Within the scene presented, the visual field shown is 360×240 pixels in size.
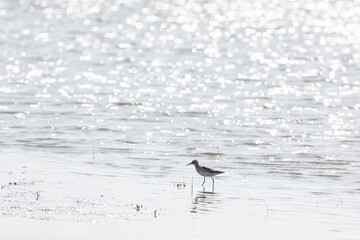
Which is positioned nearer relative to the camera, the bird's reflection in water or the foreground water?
the foreground water

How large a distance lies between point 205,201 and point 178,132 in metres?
10.0

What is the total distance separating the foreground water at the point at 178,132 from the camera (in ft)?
53.8

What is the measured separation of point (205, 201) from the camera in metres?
18.1

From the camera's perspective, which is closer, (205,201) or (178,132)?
(205,201)

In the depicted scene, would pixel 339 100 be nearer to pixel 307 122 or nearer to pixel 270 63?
pixel 307 122

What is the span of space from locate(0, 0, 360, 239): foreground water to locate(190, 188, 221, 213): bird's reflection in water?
Answer: 4 cm

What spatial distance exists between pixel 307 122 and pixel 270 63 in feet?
60.5

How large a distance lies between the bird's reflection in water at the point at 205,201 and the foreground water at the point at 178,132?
0.12 feet

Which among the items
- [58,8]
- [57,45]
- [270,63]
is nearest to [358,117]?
[270,63]

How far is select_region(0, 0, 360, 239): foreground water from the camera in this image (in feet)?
53.8

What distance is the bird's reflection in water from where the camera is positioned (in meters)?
17.2

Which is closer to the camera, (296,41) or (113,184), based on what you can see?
(113,184)

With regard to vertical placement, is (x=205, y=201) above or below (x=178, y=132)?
below

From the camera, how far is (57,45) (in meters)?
54.9
